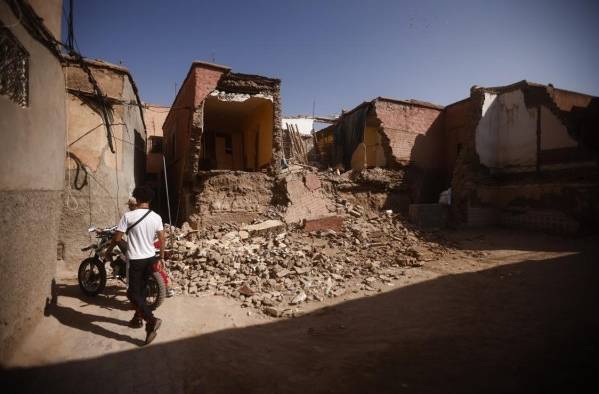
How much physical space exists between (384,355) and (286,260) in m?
3.22

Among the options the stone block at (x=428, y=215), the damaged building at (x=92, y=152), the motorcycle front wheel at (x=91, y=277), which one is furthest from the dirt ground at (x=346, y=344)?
the stone block at (x=428, y=215)

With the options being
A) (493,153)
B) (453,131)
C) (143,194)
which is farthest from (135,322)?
(453,131)

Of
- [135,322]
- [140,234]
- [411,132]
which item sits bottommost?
[135,322]

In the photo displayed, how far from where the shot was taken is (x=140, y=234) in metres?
3.64

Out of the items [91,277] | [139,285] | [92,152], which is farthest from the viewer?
[92,152]

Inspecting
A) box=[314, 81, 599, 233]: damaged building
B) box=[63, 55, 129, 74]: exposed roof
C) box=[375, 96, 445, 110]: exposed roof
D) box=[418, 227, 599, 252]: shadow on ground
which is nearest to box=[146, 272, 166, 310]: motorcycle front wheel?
box=[63, 55, 129, 74]: exposed roof

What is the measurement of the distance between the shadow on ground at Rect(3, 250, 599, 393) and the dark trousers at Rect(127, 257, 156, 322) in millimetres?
418

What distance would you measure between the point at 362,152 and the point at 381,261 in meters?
7.67

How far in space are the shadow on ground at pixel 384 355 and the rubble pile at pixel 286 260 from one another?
90cm

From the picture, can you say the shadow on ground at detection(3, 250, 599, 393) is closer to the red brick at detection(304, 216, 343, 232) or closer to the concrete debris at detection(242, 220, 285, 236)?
the red brick at detection(304, 216, 343, 232)

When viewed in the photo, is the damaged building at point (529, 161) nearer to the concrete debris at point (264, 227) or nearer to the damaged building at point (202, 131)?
the concrete debris at point (264, 227)

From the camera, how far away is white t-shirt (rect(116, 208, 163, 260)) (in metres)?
3.63

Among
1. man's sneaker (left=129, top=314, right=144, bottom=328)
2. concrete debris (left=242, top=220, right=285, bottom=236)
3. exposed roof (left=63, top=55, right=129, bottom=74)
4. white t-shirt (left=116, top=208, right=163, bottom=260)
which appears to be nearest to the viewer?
white t-shirt (left=116, top=208, right=163, bottom=260)

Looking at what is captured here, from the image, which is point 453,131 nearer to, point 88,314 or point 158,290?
point 158,290
